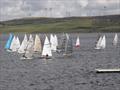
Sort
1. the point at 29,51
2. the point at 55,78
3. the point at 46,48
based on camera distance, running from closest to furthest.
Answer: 1. the point at 55,78
2. the point at 46,48
3. the point at 29,51

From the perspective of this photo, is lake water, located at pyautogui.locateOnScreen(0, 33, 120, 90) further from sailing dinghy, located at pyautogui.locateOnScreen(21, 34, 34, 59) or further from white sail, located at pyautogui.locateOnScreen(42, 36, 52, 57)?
sailing dinghy, located at pyautogui.locateOnScreen(21, 34, 34, 59)

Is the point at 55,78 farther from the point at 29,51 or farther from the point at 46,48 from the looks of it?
the point at 29,51

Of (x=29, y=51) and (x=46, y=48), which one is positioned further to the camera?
(x=29, y=51)

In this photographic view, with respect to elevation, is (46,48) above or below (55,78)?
above

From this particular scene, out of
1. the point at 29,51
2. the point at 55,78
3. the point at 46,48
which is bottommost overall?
the point at 55,78

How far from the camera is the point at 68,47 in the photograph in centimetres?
12369

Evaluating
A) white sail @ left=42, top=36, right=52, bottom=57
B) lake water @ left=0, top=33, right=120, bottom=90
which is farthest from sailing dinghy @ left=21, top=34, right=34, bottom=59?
lake water @ left=0, top=33, right=120, bottom=90

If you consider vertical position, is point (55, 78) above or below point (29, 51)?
below

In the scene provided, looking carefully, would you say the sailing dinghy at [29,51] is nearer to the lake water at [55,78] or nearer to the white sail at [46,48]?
the white sail at [46,48]

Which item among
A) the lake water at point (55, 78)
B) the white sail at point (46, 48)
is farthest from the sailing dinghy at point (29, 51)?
the lake water at point (55, 78)

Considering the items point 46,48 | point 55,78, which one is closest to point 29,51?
point 46,48

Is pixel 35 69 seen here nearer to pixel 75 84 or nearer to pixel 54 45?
pixel 75 84

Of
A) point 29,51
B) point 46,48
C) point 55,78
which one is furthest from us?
point 29,51

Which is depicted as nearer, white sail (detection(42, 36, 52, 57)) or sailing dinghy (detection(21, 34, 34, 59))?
white sail (detection(42, 36, 52, 57))
